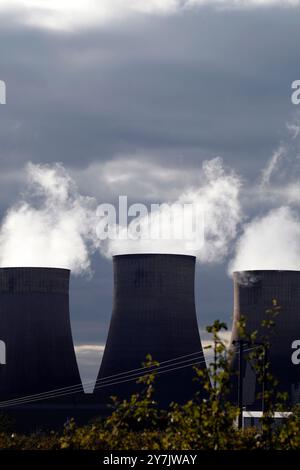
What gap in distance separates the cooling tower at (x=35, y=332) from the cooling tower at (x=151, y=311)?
2.21 meters

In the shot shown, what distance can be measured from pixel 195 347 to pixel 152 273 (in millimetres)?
4043

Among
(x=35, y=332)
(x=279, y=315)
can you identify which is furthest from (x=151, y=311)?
(x=279, y=315)

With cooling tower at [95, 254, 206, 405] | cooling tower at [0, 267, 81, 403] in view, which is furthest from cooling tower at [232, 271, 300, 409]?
cooling tower at [0, 267, 81, 403]

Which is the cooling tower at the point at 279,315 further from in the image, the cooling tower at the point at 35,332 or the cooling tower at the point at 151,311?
the cooling tower at the point at 35,332

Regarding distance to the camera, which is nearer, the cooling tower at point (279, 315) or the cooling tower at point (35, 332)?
the cooling tower at point (279, 315)

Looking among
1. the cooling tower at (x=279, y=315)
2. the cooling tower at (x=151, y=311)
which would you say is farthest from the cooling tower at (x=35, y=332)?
the cooling tower at (x=279, y=315)

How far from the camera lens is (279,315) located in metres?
47.4

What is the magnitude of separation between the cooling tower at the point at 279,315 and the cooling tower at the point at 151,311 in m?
2.23

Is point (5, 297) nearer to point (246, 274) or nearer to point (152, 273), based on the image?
point (152, 273)

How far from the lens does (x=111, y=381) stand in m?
48.6

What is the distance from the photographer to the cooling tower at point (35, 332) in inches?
1871

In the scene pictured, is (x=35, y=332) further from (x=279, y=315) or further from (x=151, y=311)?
(x=279, y=315)

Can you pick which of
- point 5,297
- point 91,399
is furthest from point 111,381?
point 5,297

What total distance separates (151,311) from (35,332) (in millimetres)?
5064
